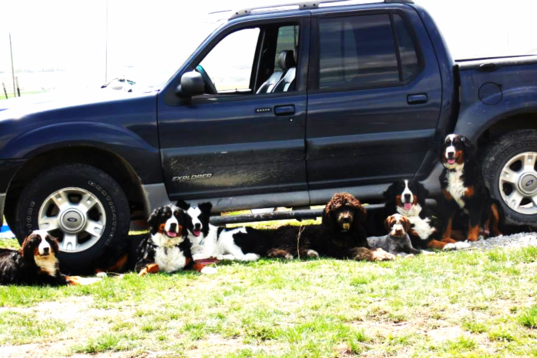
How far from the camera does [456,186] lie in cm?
825

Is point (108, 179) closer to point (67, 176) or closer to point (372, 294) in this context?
point (67, 176)

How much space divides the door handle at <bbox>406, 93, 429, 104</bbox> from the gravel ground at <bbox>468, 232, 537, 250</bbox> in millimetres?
1440

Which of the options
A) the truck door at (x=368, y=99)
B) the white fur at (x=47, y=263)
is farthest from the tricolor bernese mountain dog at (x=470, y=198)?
the white fur at (x=47, y=263)

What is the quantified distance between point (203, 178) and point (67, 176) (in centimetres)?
124

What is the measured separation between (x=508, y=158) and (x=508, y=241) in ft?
2.79

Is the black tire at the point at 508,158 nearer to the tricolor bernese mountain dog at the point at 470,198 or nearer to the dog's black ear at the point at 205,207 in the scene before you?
the tricolor bernese mountain dog at the point at 470,198

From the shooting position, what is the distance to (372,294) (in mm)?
6176

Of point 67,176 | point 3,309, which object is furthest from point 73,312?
point 67,176

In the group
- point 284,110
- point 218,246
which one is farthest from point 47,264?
point 284,110

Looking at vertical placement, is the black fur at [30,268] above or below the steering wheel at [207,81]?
below

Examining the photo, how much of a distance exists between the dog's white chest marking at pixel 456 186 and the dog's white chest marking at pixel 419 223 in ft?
1.15

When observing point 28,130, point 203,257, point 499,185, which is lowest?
point 203,257

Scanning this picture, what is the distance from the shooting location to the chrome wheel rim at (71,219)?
7.76 m

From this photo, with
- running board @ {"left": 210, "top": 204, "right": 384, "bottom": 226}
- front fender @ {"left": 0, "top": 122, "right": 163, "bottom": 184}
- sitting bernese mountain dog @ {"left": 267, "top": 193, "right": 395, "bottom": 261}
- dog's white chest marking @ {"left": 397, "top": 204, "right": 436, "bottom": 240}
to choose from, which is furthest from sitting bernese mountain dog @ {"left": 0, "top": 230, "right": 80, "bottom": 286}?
dog's white chest marking @ {"left": 397, "top": 204, "right": 436, "bottom": 240}
